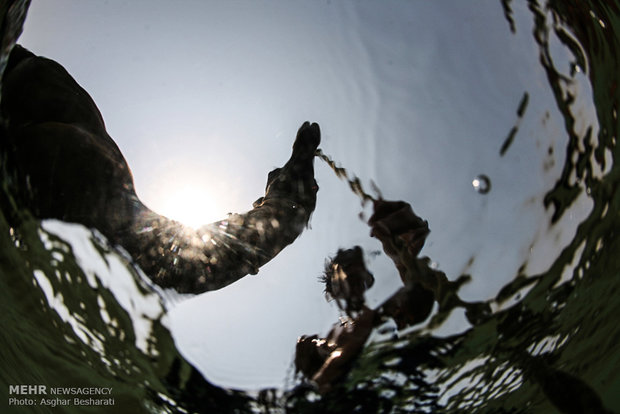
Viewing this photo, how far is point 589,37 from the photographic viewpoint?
4.32 metres

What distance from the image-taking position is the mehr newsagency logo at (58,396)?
636cm

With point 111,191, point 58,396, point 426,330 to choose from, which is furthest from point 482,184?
point 58,396

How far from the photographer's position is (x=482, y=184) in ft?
17.3

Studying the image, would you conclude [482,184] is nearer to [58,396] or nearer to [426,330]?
[426,330]

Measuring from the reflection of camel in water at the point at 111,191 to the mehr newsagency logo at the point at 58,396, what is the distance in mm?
2965

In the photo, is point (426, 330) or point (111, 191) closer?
point (111, 191)

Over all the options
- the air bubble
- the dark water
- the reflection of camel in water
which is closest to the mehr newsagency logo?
the dark water

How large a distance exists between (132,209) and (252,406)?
3.93 metres

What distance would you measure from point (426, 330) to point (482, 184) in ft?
7.63

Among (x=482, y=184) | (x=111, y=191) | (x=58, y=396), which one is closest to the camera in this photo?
(x=111, y=191)

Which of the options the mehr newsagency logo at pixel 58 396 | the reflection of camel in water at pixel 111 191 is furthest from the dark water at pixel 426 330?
the reflection of camel in water at pixel 111 191

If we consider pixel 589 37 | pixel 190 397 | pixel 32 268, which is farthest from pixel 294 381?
pixel 589 37

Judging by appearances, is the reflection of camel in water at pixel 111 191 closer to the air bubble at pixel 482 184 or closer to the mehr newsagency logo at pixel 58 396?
the air bubble at pixel 482 184

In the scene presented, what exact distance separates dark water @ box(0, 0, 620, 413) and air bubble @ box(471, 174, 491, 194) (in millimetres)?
467
